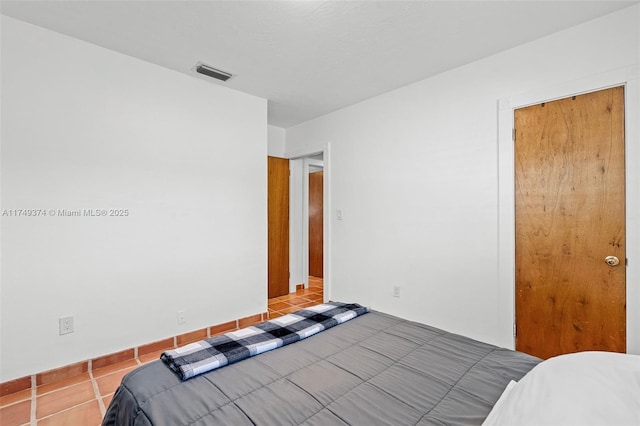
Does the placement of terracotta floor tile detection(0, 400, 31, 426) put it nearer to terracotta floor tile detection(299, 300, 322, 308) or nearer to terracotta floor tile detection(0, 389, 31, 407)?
terracotta floor tile detection(0, 389, 31, 407)

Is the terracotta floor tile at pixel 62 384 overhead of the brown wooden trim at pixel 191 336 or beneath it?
beneath

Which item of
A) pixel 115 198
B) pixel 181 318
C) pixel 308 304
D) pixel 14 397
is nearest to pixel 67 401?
pixel 14 397

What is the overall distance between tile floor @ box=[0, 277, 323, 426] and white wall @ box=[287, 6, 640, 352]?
240 centimetres

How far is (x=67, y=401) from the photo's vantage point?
6.32ft

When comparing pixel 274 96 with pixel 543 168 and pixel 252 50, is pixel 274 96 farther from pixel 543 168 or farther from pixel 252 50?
pixel 543 168

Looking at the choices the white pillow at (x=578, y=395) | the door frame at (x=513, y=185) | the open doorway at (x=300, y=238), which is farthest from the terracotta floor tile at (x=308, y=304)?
the white pillow at (x=578, y=395)

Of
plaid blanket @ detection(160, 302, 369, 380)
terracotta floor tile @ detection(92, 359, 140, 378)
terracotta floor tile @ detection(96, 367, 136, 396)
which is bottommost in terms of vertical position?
terracotta floor tile @ detection(96, 367, 136, 396)

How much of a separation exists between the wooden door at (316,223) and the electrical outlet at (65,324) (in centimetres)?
402

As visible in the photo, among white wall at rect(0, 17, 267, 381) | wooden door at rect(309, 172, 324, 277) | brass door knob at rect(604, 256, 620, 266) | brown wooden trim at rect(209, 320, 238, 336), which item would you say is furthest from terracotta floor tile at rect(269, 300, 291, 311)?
brass door knob at rect(604, 256, 620, 266)

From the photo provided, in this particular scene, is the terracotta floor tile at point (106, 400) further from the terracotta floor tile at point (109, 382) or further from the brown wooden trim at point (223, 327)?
the brown wooden trim at point (223, 327)

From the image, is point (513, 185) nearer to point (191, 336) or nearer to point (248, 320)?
point (248, 320)

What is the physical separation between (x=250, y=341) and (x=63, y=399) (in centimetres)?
150

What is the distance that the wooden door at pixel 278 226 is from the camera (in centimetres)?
431

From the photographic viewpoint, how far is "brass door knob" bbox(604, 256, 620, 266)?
6.36 feet
